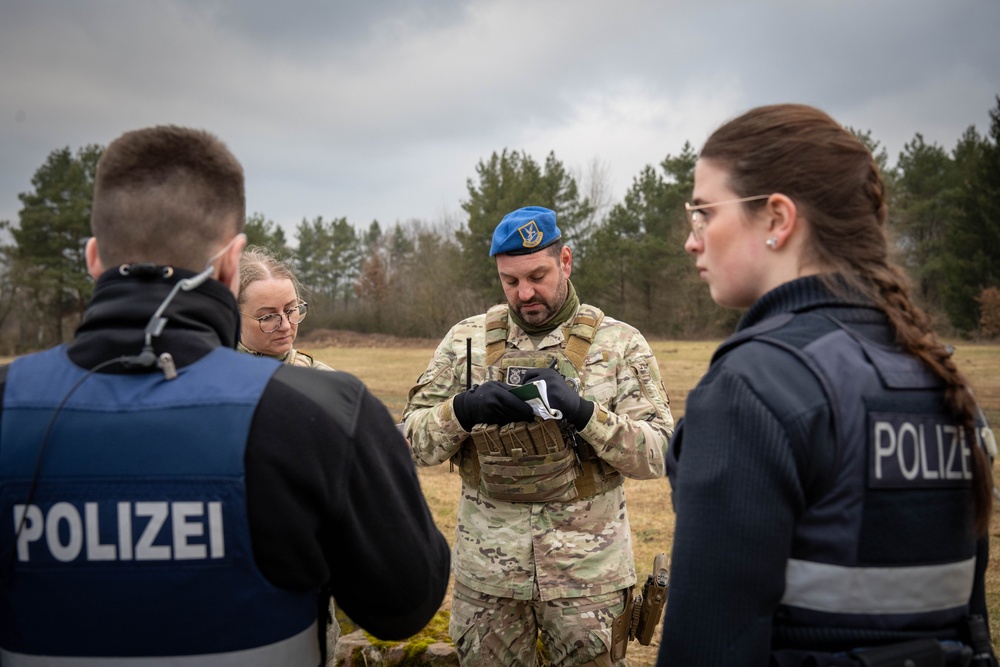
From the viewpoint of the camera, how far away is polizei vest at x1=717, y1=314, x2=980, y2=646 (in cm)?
148

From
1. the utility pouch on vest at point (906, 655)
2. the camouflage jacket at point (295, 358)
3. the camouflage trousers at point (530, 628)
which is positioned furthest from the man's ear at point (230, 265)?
the camouflage trousers at point (530, 628)

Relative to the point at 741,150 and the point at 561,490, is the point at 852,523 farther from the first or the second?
the point at 561,490

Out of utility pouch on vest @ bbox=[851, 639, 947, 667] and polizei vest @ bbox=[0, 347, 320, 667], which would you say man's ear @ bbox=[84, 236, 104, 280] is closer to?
polizei vest @ bbox=[0, 347, 320, 667]

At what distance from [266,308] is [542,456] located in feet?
5.19

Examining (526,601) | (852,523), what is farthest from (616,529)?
(852,523)

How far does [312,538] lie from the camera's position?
1.52 m

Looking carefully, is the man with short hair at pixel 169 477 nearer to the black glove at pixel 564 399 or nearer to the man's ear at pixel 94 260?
the man's ear at pixel 94 260

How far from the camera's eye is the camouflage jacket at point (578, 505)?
3260 millimetres

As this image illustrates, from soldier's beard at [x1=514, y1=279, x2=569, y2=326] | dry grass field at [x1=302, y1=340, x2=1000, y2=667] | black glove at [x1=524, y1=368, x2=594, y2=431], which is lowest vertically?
dry grass field at [x1=302, y1=340, x2=1000, y2=667]

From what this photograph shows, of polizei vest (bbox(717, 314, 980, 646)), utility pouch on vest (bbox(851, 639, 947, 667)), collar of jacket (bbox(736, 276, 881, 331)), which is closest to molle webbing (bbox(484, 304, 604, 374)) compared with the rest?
collar of jacket (bbox(736, 276, 881, 331))

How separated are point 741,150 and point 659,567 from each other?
80.7 inches

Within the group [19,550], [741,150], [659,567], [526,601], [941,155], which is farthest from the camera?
[941,155]

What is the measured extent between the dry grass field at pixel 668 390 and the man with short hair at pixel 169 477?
377cm

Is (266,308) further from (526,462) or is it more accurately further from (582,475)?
(582,475)
